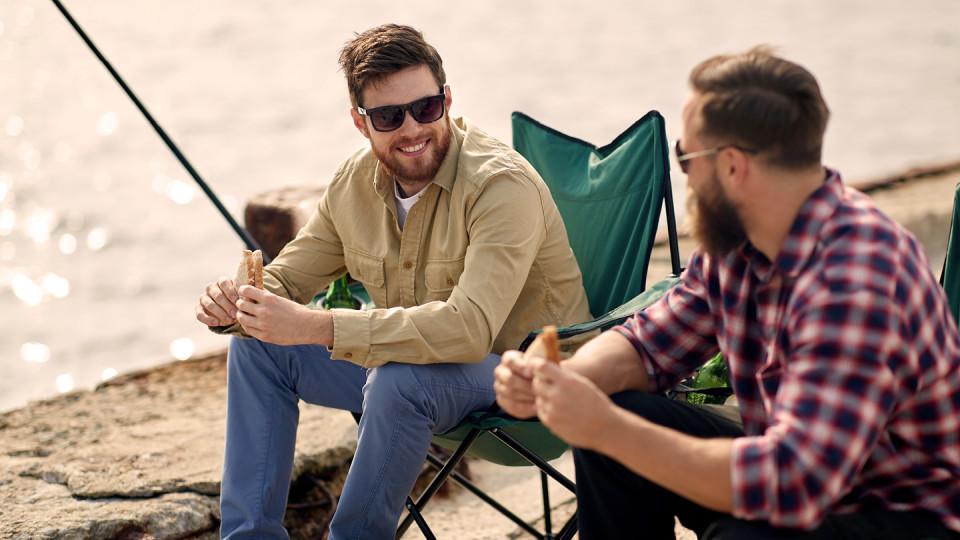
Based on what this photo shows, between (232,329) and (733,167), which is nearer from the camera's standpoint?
(733,167)

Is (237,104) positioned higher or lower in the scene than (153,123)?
lower

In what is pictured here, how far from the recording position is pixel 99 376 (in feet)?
20.9

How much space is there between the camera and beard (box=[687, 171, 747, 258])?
1771 mm

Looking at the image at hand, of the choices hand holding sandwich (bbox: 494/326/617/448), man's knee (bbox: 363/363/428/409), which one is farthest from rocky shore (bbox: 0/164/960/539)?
hand holding sandwich (bbox: 494/326/617/448)

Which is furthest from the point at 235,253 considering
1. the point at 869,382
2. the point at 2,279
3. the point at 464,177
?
the point at 869,382

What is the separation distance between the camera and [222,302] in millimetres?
2553

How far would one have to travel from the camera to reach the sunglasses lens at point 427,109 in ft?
8.57

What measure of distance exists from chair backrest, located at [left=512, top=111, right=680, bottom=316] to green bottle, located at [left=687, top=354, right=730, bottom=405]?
0.83 ft

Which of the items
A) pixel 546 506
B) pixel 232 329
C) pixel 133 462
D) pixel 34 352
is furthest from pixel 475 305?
pixel 34 352

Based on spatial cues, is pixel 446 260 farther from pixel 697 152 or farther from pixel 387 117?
pixel 697 152

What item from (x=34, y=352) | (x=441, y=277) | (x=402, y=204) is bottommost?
(x=34, y=352)

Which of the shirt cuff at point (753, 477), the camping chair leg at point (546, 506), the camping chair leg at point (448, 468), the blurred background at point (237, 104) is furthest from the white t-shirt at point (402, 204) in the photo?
the blurred background at point (237, 104)

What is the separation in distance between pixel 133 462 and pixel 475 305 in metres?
1.21

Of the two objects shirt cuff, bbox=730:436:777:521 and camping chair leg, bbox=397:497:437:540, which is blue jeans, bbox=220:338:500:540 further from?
shirt cuff, bbox=730:436:777:521
